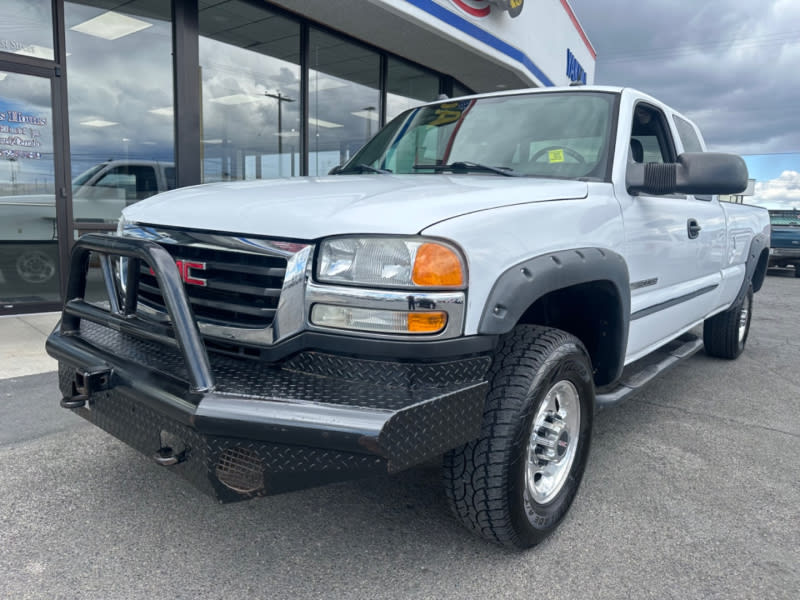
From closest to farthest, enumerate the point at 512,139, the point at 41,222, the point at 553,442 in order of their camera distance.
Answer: the point at 553,442, the point at 512,139, the point at 41,222

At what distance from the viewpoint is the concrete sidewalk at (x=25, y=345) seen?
14.8 feet

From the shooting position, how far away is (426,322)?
1.88 metres

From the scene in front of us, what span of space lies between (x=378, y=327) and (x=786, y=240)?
51.6 feet

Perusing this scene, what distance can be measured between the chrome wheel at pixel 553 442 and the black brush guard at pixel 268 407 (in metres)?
0.51

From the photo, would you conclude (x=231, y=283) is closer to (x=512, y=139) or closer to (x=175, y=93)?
(x=512, y=139)

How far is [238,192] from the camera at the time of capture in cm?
239

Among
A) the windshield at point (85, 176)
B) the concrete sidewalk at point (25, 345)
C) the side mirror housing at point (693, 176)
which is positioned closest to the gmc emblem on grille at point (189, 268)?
the side mirror housing at point (693, 176)

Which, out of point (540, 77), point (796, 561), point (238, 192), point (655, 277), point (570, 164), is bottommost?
point (796, 561)

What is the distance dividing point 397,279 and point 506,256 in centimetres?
40

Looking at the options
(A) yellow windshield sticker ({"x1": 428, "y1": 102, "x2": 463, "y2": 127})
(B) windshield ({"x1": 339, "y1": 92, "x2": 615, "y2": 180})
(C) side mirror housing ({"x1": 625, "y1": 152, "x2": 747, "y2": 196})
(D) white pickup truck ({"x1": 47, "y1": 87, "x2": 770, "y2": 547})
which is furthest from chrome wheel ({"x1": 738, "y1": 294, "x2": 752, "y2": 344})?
(A) yellow windshield sticker ({"x1": 428, "y1": 102, "x2": 463, "y2": 127})

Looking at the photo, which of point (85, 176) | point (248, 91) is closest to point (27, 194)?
point (85, 176)

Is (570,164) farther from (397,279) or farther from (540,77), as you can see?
(540,77)

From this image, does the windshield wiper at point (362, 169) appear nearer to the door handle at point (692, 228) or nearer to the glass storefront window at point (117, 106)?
the door handle at point (692, 228)

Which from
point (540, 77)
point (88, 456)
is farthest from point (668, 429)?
point (540, 77)
